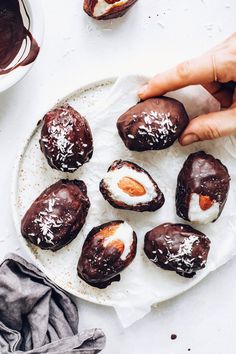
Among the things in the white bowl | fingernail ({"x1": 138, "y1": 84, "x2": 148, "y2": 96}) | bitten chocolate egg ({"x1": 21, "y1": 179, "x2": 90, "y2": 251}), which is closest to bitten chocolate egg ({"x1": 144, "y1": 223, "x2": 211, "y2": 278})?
bitten chocolate egg ({"x1": 21, "y1": 179, "x2": 90, "y2": 251})

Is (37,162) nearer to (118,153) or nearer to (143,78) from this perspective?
(118,153)

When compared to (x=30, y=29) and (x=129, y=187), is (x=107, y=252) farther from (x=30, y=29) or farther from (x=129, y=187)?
(x=30, y=29)

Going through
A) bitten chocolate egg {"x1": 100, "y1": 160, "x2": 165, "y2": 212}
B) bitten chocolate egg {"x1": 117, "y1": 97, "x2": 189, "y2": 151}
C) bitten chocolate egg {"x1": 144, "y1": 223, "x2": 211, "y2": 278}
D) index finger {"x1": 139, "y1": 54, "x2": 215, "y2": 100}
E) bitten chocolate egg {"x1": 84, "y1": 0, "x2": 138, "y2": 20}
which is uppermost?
bitten chocolate egg {"x1": 84, "y1": 0, "x2": 138, "y2": 20}

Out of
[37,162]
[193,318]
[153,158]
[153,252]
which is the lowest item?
[193,318]

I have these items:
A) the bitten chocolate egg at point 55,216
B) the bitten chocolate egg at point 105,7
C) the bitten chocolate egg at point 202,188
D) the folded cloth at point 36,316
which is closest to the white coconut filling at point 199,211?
the bitten chocolate egg at point 202,188

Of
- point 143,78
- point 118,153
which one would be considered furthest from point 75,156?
point 143,78

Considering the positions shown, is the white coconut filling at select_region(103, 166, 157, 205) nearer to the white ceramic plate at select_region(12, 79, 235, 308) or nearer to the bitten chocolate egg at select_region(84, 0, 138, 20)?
the white ceramic plate at select_region(12, 79, 235, 308)
